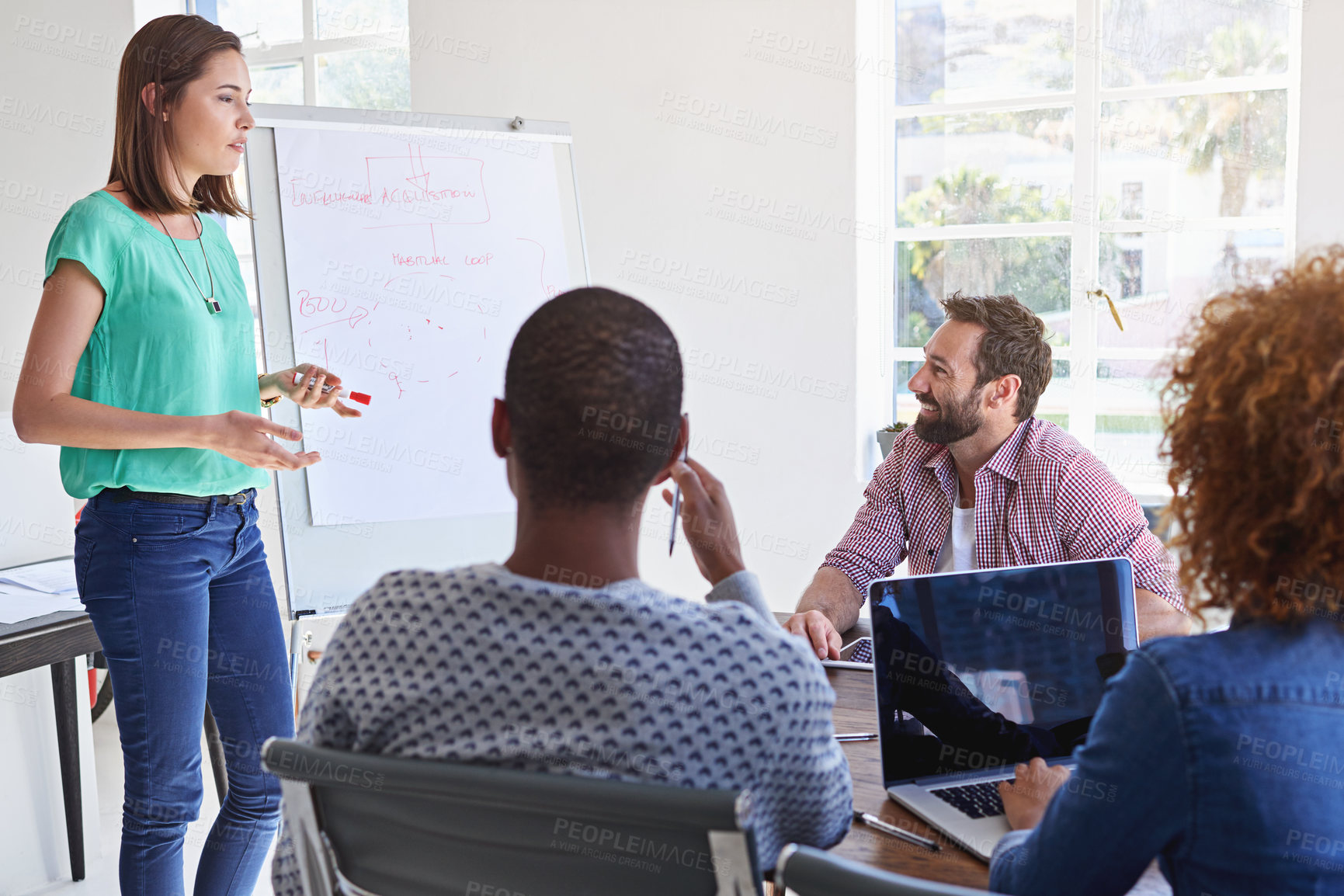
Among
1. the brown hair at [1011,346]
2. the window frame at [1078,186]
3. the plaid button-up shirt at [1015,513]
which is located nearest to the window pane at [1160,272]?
the window frame at [1078,186]

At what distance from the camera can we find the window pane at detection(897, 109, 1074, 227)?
3154 millimetres

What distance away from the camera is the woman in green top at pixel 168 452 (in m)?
1.49

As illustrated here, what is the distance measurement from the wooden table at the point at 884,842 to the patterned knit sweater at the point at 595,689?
19cm

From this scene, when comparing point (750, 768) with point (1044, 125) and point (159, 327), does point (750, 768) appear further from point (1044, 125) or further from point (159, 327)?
point (1044, 125)

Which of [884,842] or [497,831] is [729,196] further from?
[497,831]

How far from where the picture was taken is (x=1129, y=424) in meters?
3.18

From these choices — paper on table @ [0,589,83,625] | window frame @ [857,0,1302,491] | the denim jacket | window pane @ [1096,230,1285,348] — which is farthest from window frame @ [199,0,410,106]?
the denim jacket

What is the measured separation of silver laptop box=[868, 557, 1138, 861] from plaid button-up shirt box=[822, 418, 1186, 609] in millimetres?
502

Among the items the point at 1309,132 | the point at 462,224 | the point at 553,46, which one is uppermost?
the point at 553,46

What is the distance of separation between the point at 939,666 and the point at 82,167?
406 cm

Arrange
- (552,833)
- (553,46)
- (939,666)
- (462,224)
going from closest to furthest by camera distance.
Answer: (552,833)
(939,666)
(462,224)
(553,46)

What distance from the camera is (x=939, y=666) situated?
111 cm

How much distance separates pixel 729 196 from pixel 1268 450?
2.73 meters

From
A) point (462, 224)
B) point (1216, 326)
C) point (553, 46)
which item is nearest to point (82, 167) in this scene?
point (553, 46)
